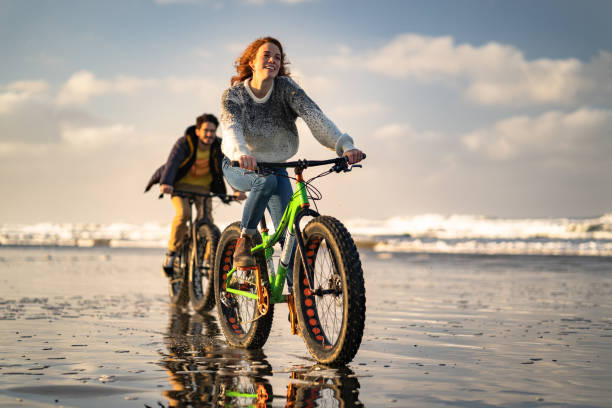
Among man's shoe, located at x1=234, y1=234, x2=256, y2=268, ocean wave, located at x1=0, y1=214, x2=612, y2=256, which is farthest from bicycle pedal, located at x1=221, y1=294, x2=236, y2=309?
ocean wave, located at x1=0, y1=214, x2=612, y2=256

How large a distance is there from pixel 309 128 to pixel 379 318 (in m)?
2.92

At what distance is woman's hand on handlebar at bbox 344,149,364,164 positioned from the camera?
13.9 ft

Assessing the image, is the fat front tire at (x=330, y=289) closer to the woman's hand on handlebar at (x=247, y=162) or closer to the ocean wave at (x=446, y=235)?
the woman's hand on handlebar at (x=247, y=162)

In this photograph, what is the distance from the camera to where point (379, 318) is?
6.96 m

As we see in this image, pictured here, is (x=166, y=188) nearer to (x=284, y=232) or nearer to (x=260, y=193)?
(x=260, y=193)

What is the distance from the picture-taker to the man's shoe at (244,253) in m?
4.71

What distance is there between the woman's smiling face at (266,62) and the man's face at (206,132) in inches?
128

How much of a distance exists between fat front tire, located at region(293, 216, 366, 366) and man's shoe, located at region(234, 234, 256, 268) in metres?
0.52

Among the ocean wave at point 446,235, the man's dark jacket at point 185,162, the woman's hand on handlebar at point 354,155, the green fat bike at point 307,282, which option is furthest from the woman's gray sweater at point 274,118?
the ocean wave at point 446,235

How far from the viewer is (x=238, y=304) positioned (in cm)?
545

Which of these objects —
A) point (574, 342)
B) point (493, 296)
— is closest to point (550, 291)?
point (493, 296)

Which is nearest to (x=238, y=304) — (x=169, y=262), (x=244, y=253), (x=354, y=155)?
(x=244, y=253)

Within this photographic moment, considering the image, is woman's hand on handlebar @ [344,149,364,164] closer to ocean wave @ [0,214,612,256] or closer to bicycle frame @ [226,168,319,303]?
bicycle frame @ [226,168,319,303]

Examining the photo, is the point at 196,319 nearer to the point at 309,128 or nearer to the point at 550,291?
the point at 309,128
